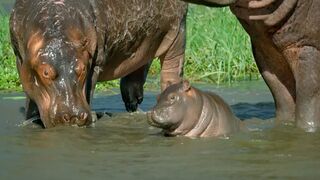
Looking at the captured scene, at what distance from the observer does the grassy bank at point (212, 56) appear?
971 centimetres

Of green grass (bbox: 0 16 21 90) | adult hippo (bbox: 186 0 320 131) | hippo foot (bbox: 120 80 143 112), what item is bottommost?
green grass (bbox: 0 16 21 90)

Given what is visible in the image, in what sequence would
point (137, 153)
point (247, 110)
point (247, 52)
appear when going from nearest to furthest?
point (137, 153)
point (247, 110)
point (247, 52)

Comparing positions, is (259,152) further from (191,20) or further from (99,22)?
(191,20)

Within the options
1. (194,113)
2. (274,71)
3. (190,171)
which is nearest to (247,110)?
(274,71)

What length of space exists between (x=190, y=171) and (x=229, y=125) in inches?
52.7

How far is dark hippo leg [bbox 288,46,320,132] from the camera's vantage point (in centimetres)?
625

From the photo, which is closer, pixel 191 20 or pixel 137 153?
pixel 137 153

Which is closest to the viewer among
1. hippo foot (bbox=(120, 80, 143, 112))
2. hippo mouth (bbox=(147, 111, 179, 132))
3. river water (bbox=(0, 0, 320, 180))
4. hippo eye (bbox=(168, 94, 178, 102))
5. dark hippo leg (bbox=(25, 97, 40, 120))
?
river water (bbox=(0, 0, 320, 180))

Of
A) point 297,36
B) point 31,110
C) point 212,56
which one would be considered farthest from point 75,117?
point 212,56

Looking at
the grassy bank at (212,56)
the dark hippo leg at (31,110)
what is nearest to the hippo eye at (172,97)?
the dark hippo leg at (31,110)

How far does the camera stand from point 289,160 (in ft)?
17.1

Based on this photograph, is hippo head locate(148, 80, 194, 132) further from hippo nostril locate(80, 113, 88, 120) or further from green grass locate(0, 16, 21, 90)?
green grass locate(0, 16, 21, 90)

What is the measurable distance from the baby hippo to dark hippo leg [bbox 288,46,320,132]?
0.48m

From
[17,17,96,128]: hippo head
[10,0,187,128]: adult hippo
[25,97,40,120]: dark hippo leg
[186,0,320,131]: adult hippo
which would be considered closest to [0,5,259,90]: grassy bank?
[10,0,187,128]: adult hippo
